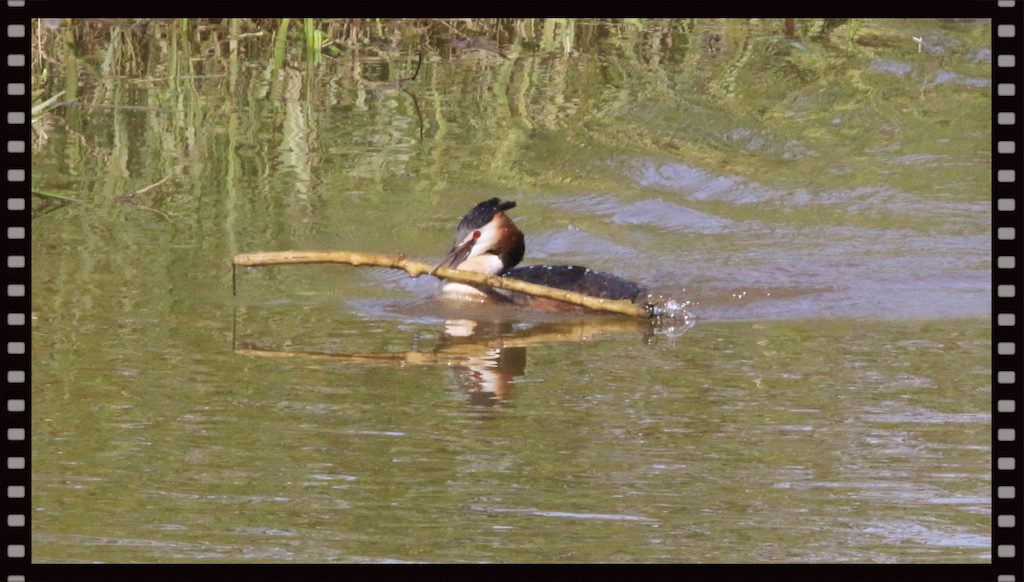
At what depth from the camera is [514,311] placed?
9.93 m

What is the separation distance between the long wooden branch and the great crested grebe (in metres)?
0.26

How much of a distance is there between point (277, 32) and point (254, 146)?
262 cm

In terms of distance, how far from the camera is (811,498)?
19.7ft

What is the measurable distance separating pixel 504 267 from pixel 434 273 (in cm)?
110

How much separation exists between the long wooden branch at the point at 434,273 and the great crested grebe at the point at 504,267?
0.86 ft

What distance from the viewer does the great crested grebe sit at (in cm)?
977
